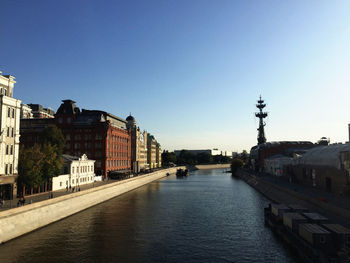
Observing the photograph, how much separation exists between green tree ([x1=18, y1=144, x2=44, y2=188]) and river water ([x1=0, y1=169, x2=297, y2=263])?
10.4 meters

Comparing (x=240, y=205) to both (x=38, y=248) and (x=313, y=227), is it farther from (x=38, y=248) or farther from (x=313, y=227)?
(x=38, y=248)

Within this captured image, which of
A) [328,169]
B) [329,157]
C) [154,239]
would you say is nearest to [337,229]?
[154,239]

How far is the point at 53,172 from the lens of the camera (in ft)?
196

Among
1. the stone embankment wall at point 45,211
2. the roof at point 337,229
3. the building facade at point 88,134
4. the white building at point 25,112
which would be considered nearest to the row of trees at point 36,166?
the stone embankment wall at point 45,211

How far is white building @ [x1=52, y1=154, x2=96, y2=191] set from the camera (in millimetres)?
66125

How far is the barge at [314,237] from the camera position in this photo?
2841 centimetres

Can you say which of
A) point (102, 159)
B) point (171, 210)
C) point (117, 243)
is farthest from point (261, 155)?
point (117, 243)

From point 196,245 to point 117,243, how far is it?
10457 millimetres

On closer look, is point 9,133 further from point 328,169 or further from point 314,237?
point 328,169

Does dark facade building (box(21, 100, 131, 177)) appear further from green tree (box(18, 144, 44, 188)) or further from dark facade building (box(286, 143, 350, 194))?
dark facade building (box(286, 143, 350, 194))

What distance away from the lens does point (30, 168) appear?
5356cm

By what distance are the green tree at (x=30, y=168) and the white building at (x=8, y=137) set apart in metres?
1.30

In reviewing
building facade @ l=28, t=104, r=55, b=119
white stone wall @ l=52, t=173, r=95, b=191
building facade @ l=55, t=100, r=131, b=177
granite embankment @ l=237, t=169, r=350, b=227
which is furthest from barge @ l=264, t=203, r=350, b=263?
building facade @ l=28, t=104, r=55, b=119

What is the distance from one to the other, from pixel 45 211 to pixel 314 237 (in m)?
39.5
